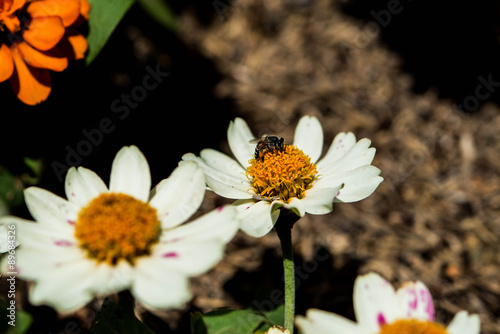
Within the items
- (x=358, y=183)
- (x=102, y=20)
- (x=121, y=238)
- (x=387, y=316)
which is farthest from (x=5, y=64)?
(x=387, y=316)

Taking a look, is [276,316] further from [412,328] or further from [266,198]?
[412,328]

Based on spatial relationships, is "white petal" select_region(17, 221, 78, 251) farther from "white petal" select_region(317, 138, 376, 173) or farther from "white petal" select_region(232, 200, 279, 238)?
"white petal" select_region(317, 138, 376, 173)

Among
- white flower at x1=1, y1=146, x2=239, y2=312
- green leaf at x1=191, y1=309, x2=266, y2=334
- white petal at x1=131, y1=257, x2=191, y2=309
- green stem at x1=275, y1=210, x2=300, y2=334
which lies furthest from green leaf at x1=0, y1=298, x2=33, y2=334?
green stem at x1=275, y1=210, x2=300, y2=334

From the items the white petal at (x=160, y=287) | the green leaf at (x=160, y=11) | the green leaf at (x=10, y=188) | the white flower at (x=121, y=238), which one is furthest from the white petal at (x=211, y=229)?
the green leaf at (x=160, y=11)

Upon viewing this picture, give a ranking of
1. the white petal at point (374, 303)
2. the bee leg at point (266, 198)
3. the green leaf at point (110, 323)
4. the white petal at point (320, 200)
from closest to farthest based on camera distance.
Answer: the white petal at point (374, 303)
the white petal at point (320, 200)
the green leaf at point (110, 323)
the bee leg at point (266, 198)

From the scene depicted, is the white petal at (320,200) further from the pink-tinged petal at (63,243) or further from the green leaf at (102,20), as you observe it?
the green leaf at (102,20)

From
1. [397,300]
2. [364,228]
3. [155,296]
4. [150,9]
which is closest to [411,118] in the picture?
[364,228]

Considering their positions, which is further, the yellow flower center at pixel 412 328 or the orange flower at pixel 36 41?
the orange flower at pixel 36 41
